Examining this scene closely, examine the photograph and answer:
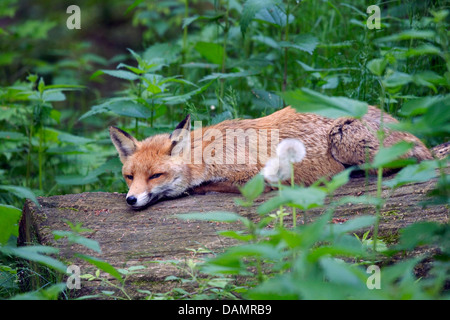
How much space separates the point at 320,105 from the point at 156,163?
282 cm

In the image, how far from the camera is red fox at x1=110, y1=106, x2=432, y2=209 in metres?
4.73

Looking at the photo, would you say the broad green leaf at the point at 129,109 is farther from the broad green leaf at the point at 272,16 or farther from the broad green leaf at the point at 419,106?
the broad green leaf at the point at 419,106

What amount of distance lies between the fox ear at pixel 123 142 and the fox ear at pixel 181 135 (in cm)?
46

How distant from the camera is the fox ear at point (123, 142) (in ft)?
16.2

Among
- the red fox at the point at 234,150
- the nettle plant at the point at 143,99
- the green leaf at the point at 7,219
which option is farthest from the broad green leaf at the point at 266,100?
the green leaf at the point at 7,219

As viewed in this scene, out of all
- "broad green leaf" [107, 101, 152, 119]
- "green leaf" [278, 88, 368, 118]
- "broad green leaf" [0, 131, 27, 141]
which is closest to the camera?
"green leaf" [278, 88, 368, 118]

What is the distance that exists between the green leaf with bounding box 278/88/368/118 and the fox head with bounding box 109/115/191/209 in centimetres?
260

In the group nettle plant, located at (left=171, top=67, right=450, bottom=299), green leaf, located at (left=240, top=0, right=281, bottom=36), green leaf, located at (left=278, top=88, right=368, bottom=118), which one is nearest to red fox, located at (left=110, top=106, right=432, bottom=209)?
green leaf, located at (left=240, top=0, right=281, bottom=36)

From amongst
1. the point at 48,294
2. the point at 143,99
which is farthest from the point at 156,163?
the point at 48,294

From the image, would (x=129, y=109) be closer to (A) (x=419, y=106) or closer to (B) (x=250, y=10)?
(B) (x=250, y=10)

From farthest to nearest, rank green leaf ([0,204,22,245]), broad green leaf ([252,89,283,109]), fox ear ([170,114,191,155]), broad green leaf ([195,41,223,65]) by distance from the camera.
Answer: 1. broad green leaf ([195,41,223,65])
2. broad green leaf ([252,89,283,109])
3. fox ear ([170,114,191,155])
4. green leaf ([0,204,22,245])

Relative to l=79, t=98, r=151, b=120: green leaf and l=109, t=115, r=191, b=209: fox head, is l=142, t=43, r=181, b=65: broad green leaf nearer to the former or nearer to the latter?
l=79, t=98, r=151, b=120: green leaf
